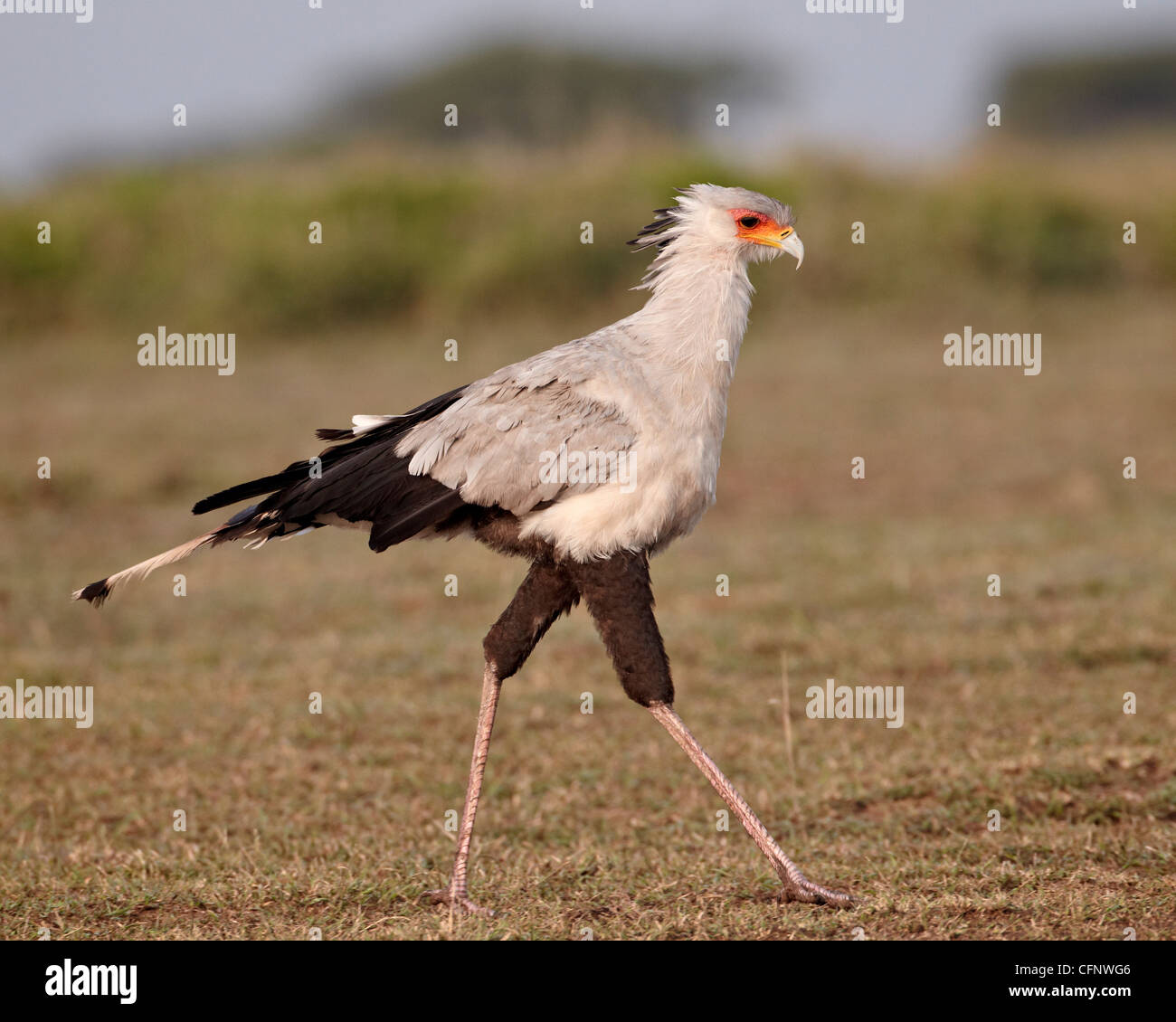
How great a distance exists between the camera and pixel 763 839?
4445 millimetres

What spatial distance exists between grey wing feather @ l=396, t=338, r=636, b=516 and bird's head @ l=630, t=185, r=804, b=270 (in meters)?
0.50

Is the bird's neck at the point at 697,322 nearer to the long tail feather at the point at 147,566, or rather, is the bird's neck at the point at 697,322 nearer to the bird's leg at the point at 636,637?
the bird's leg at the point at 636,637

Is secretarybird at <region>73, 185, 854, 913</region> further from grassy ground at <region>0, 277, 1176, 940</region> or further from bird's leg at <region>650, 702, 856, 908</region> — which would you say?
grassy ground at <region>0, 277, 1176, 940</region>

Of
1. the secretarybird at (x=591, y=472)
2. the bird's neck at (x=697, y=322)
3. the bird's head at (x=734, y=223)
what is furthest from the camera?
the bird's head at (x=734, y=223)

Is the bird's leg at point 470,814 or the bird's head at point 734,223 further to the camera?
the bird's head at point 734,223

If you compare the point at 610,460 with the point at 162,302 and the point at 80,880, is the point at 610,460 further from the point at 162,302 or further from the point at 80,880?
the point at 162,302

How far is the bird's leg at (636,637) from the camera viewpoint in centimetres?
448

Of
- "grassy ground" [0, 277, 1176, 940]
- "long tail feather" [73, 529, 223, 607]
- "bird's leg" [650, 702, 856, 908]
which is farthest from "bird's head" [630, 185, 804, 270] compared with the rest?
"grassy ground" [0, 277, 1176, 940]

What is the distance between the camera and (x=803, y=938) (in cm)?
411

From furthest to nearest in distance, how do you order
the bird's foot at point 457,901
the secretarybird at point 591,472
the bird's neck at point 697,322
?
1. the bird's neck at point 697,322
2. the secretarybird at point 591,472
3. the bird's foot at point 457,901

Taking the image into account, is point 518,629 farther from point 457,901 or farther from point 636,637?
point 457,901

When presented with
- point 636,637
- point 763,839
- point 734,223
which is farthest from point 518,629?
point 734,223

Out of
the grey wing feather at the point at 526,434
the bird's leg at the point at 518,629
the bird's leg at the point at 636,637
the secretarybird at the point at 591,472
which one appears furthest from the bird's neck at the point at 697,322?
the bird's leg at the point at 518,629

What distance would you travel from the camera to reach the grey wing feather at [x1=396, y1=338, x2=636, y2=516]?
14.7 ft
